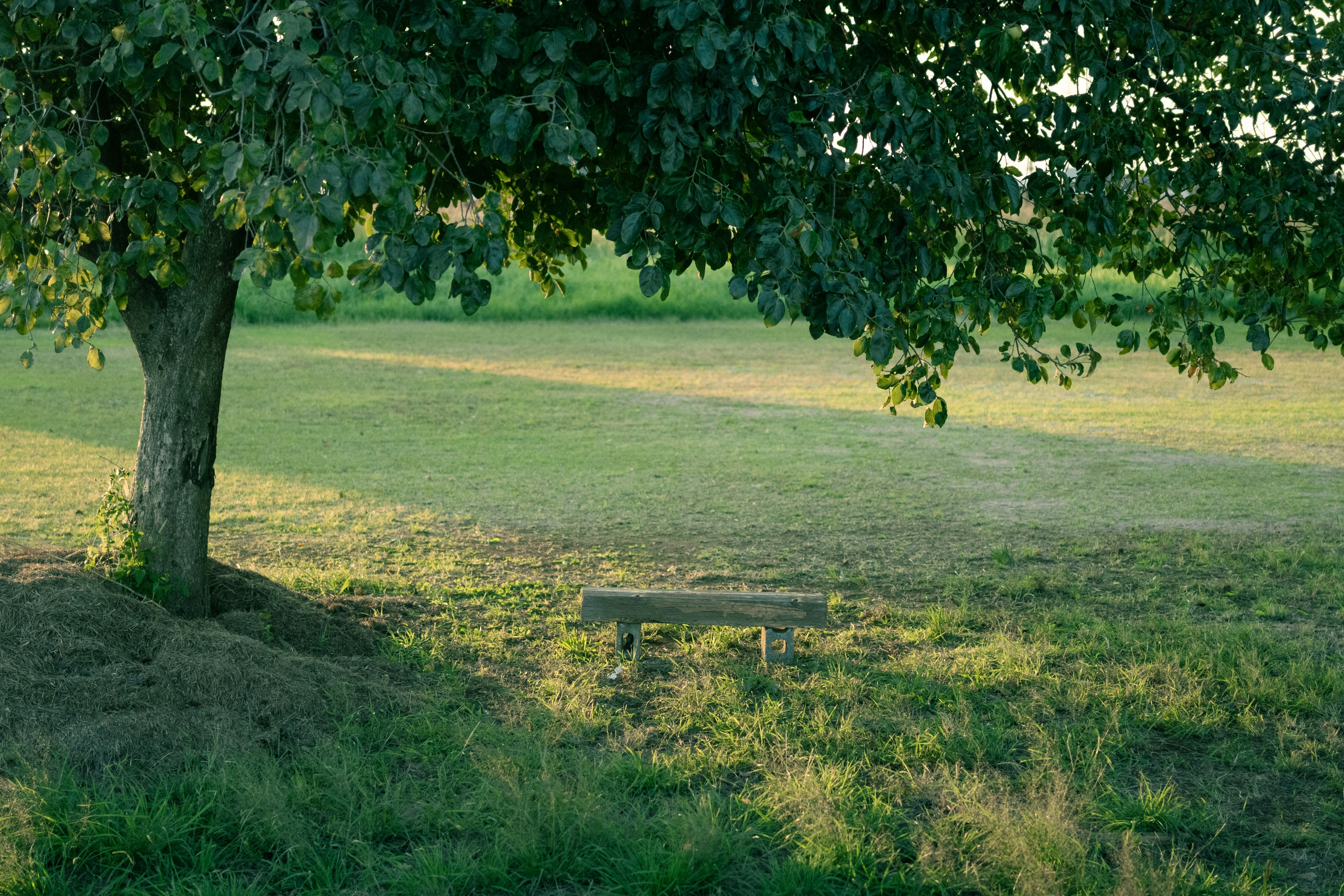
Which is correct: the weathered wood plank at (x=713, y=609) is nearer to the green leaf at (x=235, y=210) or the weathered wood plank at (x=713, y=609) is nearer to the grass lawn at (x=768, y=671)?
the grass lawn at (x=768, y=671)

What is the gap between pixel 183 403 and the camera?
19.2 ft

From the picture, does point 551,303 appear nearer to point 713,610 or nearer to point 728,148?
point 713,610

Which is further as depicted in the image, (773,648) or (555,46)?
(773,648)

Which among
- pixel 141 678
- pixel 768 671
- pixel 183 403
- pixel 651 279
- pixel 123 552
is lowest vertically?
pixel 768 671

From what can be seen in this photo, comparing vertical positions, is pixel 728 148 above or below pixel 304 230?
above

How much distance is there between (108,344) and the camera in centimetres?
2298

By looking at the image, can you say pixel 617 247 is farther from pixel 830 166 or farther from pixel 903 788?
pixel 903 788

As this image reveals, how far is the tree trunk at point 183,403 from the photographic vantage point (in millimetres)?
5738

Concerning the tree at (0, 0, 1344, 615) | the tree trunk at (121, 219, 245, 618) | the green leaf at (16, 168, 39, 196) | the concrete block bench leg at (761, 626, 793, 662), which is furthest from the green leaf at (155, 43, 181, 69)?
the concrete block bench leg at (761, 626, 793, 662)

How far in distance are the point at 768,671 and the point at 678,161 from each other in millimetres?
3037

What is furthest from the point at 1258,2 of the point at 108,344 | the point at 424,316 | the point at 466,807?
the point at 424,316

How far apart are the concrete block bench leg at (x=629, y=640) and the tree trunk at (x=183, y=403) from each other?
225cm

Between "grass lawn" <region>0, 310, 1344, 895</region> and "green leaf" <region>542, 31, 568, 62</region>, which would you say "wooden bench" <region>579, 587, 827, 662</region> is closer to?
"grass lawn" <region>0, 310, 1344, 895</region>

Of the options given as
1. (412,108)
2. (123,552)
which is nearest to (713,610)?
(123,552)
